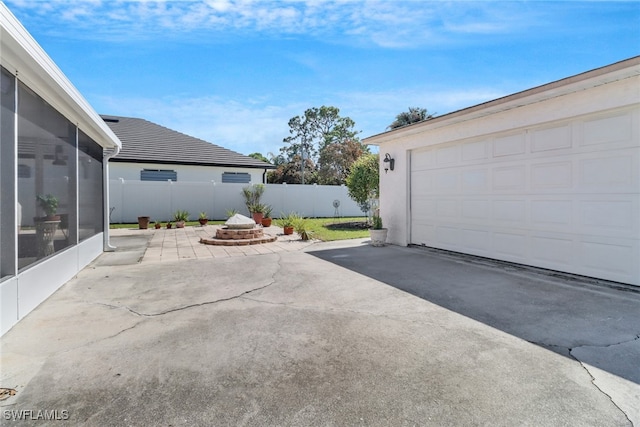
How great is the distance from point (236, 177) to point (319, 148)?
18.5 metres

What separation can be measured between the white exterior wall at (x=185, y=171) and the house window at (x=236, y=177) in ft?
0.60

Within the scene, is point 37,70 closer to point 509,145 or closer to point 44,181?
point 44,181

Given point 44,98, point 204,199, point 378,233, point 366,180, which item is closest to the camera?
point 44,98

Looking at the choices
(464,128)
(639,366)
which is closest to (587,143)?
(464,128)

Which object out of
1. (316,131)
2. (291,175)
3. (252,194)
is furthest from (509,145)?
(316,131)

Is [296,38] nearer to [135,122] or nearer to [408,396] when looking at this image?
[408,396]

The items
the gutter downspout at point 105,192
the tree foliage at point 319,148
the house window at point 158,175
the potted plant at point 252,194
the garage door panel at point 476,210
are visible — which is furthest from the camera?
the tree foliage at point 319,148

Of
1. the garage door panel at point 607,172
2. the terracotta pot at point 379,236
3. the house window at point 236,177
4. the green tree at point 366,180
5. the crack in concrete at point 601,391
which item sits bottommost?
the crack in concrete at point 601,391

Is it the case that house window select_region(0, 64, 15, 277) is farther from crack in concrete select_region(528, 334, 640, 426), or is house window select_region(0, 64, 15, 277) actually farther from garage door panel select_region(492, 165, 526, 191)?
garage door panel select_region(492, 165, 526, 191)

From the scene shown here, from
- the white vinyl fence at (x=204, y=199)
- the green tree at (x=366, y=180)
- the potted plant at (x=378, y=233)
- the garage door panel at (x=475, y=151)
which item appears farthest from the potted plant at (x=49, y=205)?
the white vinyl fence at (x=204, y=199)

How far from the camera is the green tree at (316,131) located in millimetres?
36000

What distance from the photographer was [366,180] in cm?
1363

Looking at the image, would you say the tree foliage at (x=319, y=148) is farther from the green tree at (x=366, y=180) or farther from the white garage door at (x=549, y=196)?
the white garage door at (x=549, y=196)

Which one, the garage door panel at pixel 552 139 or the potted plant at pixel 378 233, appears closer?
the garage door panel at pixel 552 139
